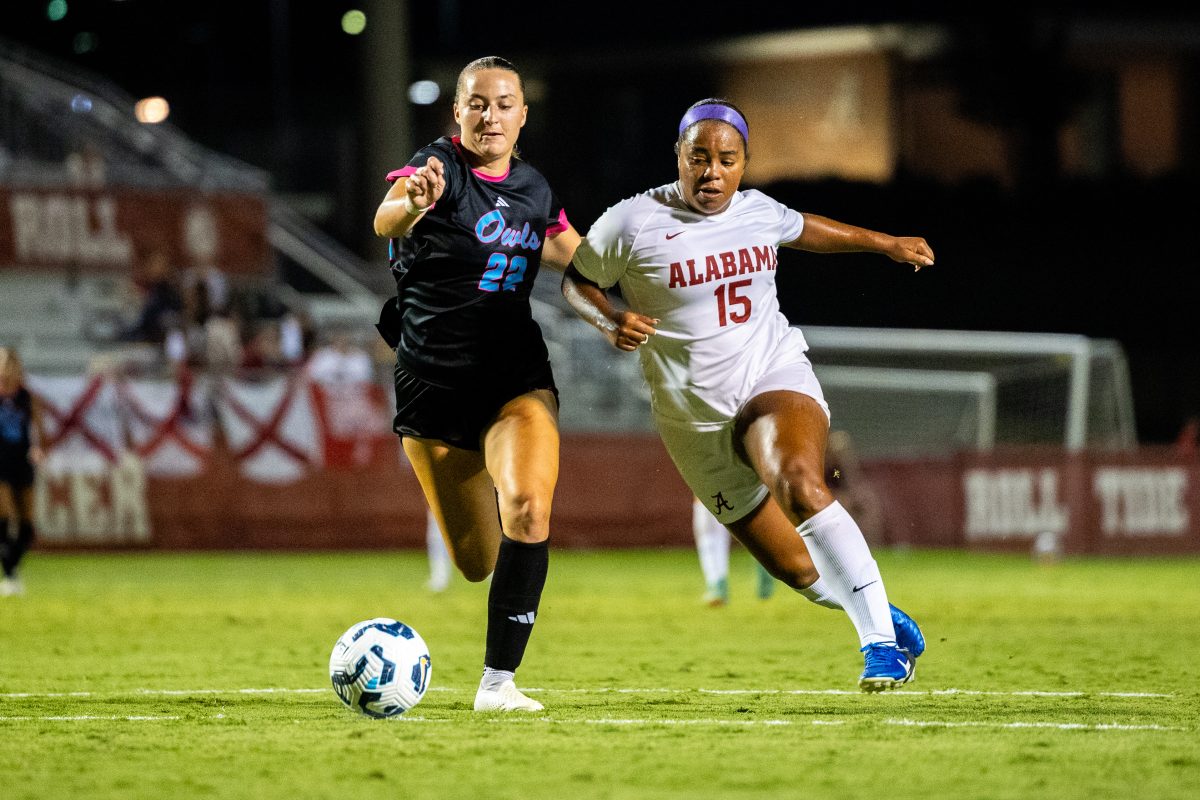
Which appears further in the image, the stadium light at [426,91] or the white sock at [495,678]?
the stadium light at [426,91]

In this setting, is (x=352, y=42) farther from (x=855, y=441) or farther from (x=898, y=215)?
(x=855, y=441)

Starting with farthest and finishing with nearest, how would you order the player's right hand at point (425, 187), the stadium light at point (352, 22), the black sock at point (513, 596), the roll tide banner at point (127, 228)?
1. the stadium light at point (352, 22)
2. the roll tide banner at point (127, 228)
3. the black sock at point (513, 596)
4. the player's right hand at point (425, 187)

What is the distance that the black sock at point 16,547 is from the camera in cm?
1672

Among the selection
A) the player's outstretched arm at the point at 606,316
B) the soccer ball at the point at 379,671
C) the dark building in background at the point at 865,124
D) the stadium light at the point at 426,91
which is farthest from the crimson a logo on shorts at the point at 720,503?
the stadium light at the point at 426,91

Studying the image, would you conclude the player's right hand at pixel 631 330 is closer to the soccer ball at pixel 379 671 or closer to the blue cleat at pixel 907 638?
the soccer ball at pixel 379 671

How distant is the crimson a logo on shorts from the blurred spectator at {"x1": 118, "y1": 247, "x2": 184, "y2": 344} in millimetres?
17336

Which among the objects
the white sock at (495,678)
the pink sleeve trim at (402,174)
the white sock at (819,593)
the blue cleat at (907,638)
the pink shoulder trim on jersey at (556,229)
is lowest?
the white sock at (495,678)

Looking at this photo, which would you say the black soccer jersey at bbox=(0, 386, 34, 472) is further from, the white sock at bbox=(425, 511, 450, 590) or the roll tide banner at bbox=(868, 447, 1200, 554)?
the roll tide banner at bbox=(868, 447, 1200, 554)

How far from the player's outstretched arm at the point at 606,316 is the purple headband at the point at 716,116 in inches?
32.4

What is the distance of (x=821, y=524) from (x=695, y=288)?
1.21 meters

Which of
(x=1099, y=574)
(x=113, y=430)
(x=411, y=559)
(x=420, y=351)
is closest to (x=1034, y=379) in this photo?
(x=1099, y=574)

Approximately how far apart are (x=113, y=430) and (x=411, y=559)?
156 inches

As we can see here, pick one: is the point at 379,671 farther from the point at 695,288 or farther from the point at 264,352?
the point at 264,352

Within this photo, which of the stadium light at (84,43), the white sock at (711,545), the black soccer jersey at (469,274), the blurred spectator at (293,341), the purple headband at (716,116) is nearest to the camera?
the black soccer jersey at (469,274)
